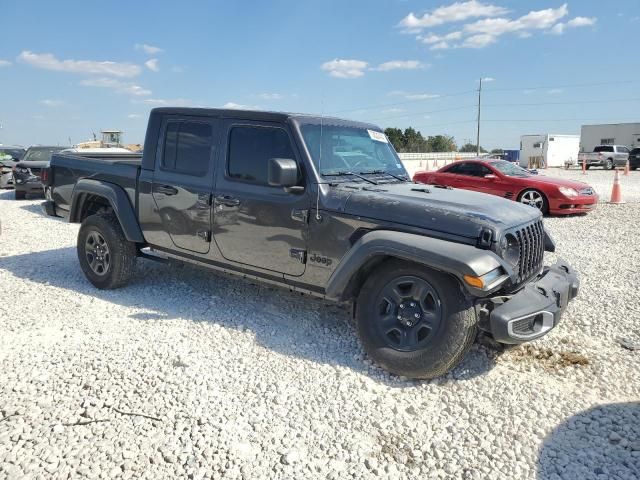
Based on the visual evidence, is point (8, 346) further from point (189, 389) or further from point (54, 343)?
point (189, 389)

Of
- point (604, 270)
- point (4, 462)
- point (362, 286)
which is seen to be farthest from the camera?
point (604, 270)

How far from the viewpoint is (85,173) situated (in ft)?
18.0

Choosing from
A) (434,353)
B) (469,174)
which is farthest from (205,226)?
(469,174)

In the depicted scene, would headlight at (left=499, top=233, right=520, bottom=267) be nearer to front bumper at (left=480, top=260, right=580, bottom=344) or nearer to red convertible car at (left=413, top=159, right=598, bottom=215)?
front bumper at (left=480, top=260, right=580, bottom=344)

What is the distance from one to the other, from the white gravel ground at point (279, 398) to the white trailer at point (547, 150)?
34.0 metres

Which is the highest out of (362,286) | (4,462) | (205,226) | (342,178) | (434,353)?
(342,178)

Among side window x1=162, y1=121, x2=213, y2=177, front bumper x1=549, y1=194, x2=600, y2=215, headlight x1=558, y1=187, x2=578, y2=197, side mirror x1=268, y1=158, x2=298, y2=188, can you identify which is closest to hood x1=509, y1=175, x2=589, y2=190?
headlight x1=558, y1=187, x2=578, y2=197

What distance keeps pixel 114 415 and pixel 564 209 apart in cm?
1037

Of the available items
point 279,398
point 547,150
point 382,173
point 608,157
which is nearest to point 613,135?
point 547,150

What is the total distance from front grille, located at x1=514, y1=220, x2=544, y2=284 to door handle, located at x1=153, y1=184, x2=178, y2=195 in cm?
307

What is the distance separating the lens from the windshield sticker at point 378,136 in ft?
15.2

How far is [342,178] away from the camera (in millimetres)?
3939

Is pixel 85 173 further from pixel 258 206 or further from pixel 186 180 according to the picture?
pixel 258 206

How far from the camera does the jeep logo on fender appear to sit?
12.1ft
